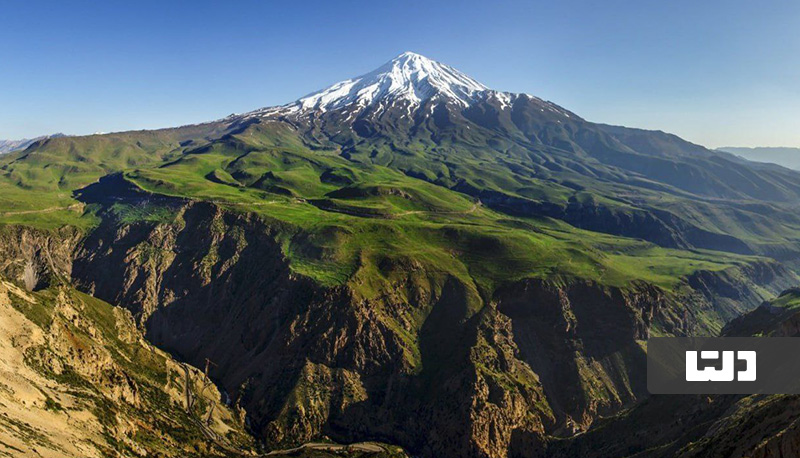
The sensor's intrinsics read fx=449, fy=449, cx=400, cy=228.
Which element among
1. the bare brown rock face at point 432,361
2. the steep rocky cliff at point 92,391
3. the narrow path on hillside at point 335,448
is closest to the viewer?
the steep rocky cliff at point 92,391

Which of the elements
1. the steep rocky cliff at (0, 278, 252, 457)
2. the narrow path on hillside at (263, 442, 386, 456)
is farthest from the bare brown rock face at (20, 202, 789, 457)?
the steep rocky cliff at (0, 278, 252, 457)

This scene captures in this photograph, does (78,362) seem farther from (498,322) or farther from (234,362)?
(498,322)

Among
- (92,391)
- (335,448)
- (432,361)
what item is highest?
(92,391)

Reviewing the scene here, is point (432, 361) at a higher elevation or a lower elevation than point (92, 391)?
lower

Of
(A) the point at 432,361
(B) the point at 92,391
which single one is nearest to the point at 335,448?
(A) the point at 432,361

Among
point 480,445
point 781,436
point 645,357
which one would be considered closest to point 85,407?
point 480,445

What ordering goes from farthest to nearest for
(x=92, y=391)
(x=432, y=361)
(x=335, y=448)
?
1. (x=432, y=361)
2. (x=335, y=448)
3. (x=92, y=391)

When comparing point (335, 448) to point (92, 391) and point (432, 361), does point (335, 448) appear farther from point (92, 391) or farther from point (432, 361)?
point (92, 391)

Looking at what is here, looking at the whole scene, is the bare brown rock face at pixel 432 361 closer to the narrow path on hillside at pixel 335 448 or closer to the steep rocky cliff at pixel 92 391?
the narrow path on hillside at pixel 335 448

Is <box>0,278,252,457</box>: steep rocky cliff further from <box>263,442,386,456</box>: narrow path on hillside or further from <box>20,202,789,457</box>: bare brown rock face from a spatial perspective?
<box>20,202,789,457</box>: bare brown rock face

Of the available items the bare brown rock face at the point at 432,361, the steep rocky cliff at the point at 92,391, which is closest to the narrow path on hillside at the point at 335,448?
the bare brown rock face at the point at 432,361

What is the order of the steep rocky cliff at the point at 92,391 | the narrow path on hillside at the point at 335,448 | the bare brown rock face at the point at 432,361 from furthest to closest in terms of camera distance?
the bare brown rock face at the point at 432,361 → the narrow path on hillside at the point at 335,448 → the steep rocky cliff at the point at 92,391
